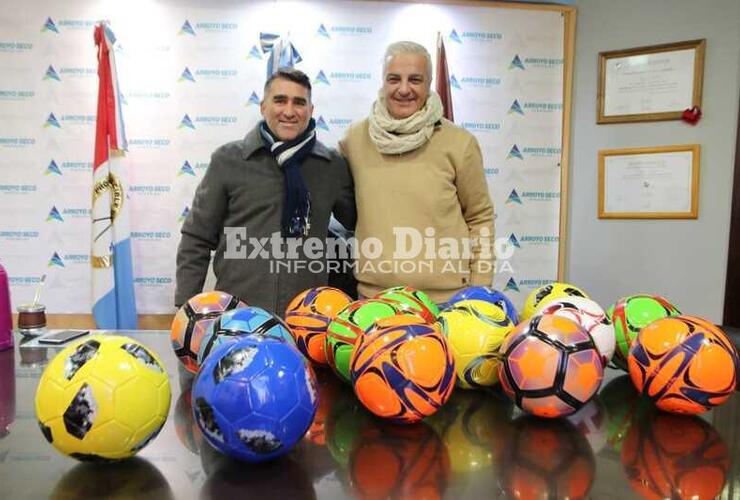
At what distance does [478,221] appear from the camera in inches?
95.1

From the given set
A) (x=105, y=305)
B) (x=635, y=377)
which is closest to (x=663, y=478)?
(x=635, y=377)

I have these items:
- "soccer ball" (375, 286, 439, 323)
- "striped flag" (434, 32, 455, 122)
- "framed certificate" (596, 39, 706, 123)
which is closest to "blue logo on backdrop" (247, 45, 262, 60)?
"striped flag" (434, 32, 455, 122)

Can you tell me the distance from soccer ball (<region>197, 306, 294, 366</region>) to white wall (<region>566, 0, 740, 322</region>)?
322cm

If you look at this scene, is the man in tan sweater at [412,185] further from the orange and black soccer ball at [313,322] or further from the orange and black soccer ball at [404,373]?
the orange and black soccer ball at [404,373]

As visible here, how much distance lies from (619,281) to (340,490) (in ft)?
11.3

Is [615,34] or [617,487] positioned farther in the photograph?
[615,34]

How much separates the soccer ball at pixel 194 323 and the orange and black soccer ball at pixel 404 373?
1.68 ft

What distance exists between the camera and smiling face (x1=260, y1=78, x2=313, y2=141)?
221cm

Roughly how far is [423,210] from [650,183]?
2324 mm

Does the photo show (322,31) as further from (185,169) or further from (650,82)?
(650,82)

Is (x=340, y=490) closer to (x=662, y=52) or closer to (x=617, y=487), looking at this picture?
(x=617, y=487)

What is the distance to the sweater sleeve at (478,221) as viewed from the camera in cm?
235

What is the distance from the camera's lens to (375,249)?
2297mm

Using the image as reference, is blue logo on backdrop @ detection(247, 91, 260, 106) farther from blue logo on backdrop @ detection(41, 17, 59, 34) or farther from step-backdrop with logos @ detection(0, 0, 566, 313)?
blue logo on backdrop @ detection(41, 17, 59, 34)
